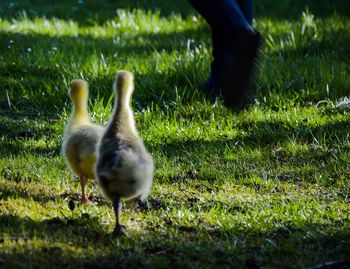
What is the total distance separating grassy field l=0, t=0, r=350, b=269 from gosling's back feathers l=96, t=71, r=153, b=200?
10.5 inches

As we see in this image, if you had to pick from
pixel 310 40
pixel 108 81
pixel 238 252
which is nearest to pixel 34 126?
pixel 108 81

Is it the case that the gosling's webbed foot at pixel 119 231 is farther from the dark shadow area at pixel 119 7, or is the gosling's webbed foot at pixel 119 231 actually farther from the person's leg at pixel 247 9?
the dark shadow area at pixel 119 7

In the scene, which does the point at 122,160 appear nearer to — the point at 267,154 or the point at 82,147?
the point at 82,147

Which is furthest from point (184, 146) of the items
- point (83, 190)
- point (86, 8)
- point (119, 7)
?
point (86, 8)

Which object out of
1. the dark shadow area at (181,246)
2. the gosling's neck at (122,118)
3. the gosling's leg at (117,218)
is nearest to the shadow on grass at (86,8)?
the gosling's neck at (122,118)

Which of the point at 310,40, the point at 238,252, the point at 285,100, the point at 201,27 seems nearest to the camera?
the point at 238,252

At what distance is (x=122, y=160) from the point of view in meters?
3.87

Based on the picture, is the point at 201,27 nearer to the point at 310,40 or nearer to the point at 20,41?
the point at 310,40

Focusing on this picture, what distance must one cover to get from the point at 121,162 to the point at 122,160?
0.01m

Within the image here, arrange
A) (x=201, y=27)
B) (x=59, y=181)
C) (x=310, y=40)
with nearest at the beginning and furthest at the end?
(x=59, y=181), (x=310, y=40), (x=201, y=27)

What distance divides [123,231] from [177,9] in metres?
6.84

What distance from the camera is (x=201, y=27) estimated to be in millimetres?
9281

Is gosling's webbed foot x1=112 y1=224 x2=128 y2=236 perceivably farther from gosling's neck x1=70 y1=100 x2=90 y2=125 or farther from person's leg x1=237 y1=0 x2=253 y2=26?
person's leg x1=237 y1=0 x2=253 y2=26

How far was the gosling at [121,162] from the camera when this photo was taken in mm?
3875
